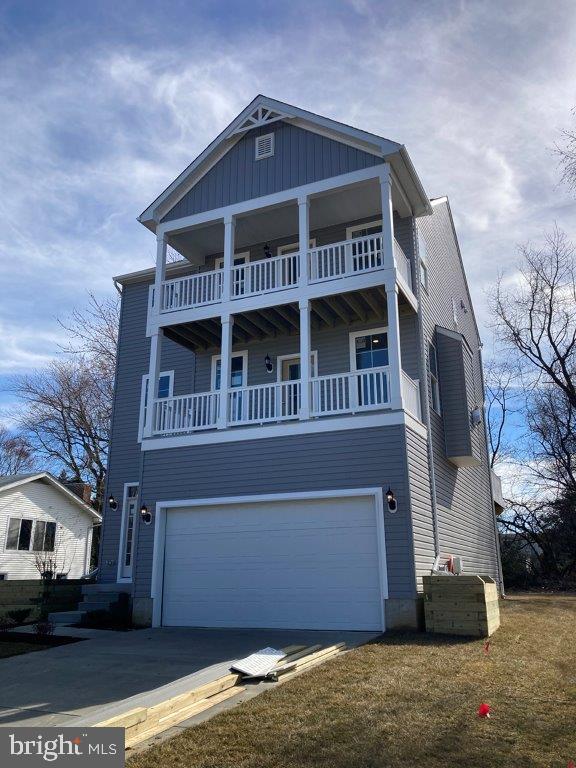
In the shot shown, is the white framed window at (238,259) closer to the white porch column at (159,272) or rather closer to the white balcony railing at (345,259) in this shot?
the white porch column at (159,272)

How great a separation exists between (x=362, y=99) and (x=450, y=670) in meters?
9.88

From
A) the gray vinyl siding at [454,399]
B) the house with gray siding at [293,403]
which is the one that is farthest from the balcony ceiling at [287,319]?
the gray vinyl siding at [454,399]

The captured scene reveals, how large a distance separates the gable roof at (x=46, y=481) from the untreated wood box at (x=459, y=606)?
17545mm

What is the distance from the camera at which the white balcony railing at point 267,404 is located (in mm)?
12047

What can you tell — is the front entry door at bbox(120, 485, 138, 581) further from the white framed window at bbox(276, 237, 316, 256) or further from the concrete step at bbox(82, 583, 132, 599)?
the white framed window at bbox(276, 237, 316, 256)

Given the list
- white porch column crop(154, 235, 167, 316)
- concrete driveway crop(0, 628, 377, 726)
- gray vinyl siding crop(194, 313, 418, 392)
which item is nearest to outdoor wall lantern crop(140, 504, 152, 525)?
concrete driveway crop(0, 628, 377, 726)

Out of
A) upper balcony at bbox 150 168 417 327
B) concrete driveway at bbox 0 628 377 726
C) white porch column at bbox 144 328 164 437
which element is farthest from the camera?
white porch column at bbox 144 328 164 437

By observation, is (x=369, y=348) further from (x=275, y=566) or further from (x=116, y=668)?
(x=116, y=668)

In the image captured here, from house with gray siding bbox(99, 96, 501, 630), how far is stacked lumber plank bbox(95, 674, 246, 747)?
16.0 ft

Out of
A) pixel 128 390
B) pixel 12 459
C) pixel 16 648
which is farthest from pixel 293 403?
pixel 12 459

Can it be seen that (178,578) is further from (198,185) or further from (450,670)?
(198,185)

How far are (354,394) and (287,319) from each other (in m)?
3.05

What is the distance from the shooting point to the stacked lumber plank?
450 centimetres

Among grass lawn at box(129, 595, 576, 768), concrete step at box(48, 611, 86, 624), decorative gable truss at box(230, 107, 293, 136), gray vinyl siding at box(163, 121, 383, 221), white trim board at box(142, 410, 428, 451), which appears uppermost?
decorative gable truss at box(230, 107, 293, 136)
